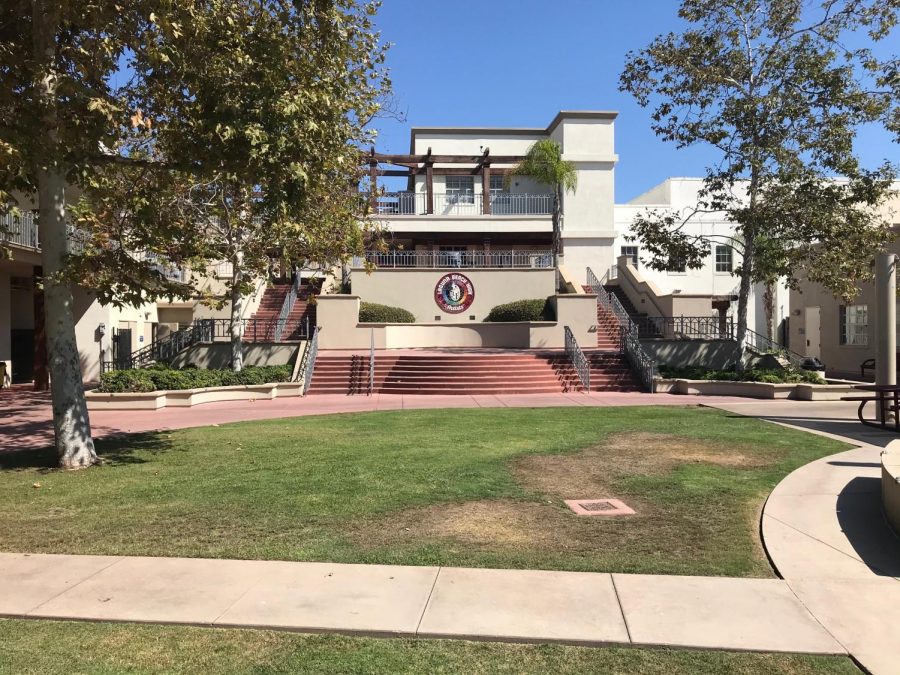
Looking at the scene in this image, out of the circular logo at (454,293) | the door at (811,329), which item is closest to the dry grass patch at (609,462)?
the circular logo at (454,293)

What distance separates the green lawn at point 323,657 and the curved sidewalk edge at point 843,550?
496mm

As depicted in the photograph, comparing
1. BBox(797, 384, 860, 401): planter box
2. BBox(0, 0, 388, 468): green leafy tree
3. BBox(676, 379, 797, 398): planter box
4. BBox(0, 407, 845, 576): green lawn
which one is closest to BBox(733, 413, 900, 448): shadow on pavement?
BBox(0, 407, 845, 576): green lawn

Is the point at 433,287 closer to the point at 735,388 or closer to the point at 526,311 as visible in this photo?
the point at 526,311

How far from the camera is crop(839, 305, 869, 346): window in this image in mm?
28328

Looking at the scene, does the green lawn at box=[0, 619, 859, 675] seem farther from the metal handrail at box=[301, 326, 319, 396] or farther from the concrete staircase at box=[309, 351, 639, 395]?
the metal handrail at box=[301, 326, 319, 396]

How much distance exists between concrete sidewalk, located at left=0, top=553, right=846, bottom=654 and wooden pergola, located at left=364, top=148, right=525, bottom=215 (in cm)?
2943

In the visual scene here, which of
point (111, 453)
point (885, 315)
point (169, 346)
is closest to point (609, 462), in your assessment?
point (885, 315)

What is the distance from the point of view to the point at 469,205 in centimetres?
3491

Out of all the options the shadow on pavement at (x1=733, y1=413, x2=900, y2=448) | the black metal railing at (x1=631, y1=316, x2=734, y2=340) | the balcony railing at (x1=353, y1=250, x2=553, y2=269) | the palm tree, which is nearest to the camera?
the shadow on pavement at (x1=733, y1=413, x2=900, y2=448)

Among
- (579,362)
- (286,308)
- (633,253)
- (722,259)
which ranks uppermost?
(633,253)

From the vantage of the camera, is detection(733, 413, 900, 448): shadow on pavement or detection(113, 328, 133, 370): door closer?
detection(733, 413, 900, 448): shadow on pavement

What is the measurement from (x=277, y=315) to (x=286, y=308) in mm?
783

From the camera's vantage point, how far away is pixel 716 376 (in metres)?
21.0

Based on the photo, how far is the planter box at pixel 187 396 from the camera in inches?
675
